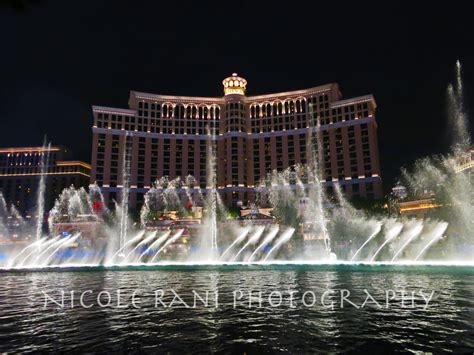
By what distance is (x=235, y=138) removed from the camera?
135 metres

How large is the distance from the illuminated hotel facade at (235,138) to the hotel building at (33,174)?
5121cm

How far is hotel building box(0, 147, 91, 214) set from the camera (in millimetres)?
165125

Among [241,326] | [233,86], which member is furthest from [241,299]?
[233,86]

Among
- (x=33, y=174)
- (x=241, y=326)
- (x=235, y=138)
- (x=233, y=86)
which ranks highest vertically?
(x=233, y=86)

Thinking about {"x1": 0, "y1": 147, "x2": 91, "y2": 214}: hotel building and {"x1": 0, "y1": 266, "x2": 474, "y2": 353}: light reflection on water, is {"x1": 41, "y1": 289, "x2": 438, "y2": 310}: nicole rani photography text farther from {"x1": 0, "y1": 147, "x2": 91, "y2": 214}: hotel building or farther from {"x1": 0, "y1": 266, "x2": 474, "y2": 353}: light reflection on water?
{"x1": 0, "y1": 147, "x2": 91, "y2": 214}: hotel building

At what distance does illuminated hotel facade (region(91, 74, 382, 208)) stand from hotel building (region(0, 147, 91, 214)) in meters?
51.2

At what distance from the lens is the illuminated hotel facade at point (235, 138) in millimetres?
124500

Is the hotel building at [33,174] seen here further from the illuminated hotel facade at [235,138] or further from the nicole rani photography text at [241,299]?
the nicole rani photography text at [241,299]

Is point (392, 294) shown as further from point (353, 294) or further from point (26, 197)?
point (26, 197)

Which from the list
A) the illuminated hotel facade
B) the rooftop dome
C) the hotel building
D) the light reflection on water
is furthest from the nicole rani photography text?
the hotel building

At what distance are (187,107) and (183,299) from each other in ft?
432

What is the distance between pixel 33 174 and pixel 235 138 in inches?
4287

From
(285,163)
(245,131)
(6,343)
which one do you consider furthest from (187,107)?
(6,343)

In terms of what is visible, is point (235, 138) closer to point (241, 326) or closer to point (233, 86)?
point (233, 86)
